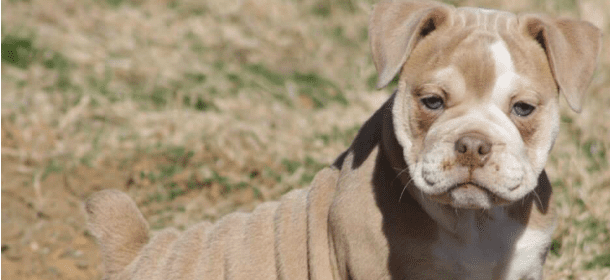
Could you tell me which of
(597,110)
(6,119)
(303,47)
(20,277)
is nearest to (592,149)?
(597,110)

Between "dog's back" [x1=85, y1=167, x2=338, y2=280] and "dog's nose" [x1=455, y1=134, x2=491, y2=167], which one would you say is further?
"dog's back" [x1=85, y1=167, x2=338, y2=280]

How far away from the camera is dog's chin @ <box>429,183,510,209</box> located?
294 centimetres

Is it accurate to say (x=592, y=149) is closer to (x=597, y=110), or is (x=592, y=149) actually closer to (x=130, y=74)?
(x=597, y=110)

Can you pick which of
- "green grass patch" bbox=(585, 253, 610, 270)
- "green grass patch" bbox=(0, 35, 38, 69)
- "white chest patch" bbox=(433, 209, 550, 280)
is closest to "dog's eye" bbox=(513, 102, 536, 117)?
"white chest patch" bbox=(433, 209, 550, 280)

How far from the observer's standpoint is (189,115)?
259 inches

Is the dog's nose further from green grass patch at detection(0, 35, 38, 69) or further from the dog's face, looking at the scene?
green grass patch at detection(0, 35, 38, 69)

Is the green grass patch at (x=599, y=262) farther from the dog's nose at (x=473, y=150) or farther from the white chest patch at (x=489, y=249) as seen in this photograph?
the dog's nose at (x=473, y=150)

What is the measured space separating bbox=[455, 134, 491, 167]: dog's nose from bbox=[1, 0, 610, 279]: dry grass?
1.89 m

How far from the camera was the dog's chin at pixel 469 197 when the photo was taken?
9.63 ft

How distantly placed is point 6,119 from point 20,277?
6.08 feet

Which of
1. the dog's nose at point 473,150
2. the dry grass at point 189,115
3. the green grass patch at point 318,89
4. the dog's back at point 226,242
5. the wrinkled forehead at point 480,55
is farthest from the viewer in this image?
the green grass patch at point 318,89

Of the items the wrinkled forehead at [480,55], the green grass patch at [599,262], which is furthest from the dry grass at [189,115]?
the wrinkled forehead at [480,55]

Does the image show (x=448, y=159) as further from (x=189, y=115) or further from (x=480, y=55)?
(x=189, y=115)

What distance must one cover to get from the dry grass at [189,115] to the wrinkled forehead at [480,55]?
6.05 feet
